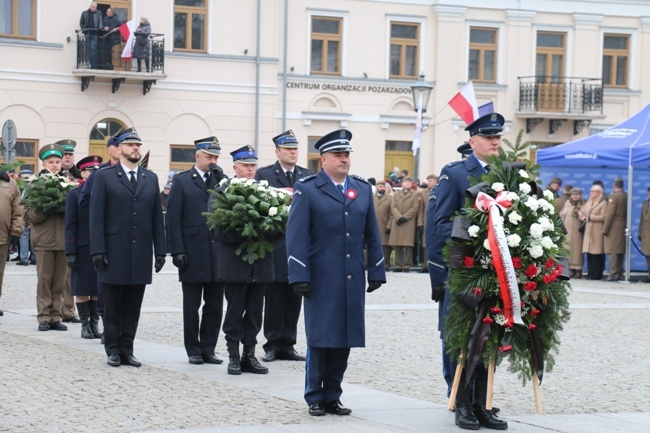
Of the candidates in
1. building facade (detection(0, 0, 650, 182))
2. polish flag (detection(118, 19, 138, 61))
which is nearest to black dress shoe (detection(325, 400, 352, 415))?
polish flag (detection(118, 19, 138, 61))

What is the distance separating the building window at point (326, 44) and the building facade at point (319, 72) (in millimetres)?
44

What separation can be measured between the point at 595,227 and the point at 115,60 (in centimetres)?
1601

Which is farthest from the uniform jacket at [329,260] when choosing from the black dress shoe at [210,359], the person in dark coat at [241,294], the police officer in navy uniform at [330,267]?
the black dress shoe at [210,359]

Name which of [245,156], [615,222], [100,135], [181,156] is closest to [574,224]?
[615,222]

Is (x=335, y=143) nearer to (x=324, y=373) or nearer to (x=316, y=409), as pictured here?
(x=324, y=373)

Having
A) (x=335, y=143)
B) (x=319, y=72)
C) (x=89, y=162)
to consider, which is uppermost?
(x=319, y=72)

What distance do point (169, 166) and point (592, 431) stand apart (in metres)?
28.7

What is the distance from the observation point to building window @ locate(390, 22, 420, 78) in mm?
39062

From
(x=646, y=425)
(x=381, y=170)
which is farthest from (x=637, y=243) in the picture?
(x=646, y=425)

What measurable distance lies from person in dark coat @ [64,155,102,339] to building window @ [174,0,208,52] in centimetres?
2347

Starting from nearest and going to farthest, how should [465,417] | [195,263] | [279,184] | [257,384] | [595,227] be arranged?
[465,417], [257,384], [195,263], [279,184], [595,227]

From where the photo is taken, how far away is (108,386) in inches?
397

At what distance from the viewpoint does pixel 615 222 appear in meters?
25.0

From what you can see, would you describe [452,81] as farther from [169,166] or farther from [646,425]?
[646,425]
